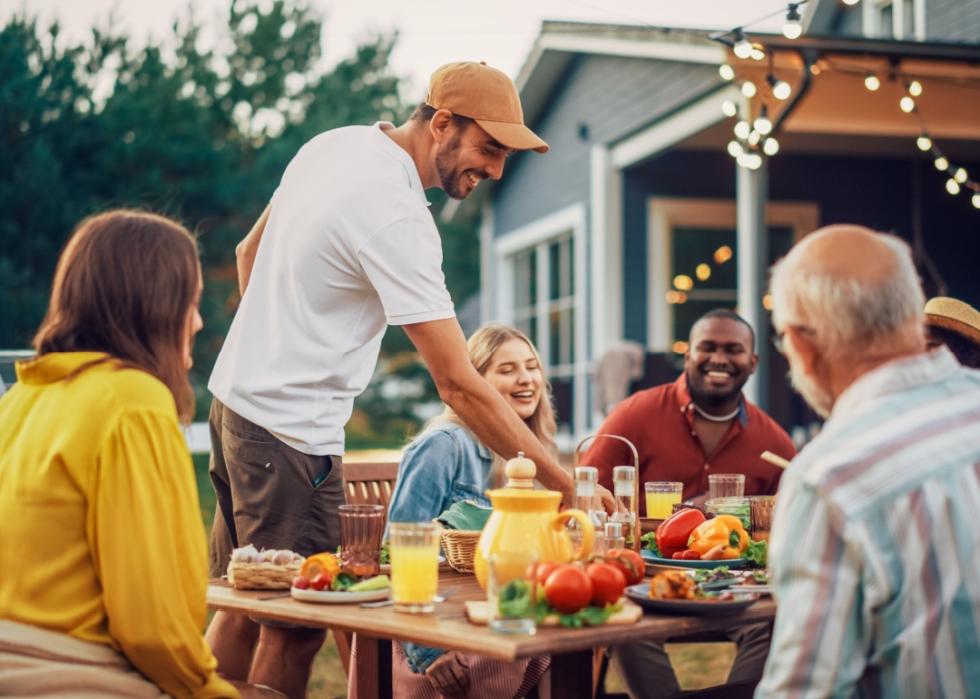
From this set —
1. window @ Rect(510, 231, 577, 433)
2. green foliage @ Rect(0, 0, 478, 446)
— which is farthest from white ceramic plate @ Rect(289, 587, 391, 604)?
green foliage @ Rect(0, 0, 478, 446)

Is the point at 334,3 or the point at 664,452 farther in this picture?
the point at 334,3

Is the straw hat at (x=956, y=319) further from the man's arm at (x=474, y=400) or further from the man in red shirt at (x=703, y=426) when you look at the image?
the man's arm at (x=474, y=400)

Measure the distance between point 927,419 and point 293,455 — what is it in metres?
1.60

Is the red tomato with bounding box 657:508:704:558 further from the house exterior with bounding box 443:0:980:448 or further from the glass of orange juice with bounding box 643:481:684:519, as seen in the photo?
the house exterior with bounding box 443:0:980:448

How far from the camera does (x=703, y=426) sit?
5016mm

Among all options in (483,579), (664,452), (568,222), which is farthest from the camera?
(568,222)

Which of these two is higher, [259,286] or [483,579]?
[259,286]

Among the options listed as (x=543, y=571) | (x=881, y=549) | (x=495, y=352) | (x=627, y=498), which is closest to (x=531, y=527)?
(x=543, y=571)

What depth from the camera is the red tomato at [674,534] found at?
10.7 ft

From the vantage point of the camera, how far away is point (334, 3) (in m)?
23.9

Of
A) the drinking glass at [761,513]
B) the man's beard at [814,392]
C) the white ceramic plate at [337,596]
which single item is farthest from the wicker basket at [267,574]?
the drinking glass at [761,513]

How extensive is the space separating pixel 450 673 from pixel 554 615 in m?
1.17

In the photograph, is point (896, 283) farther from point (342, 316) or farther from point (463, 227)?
point (463, 227)

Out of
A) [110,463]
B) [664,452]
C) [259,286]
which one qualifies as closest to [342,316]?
[259,286]
